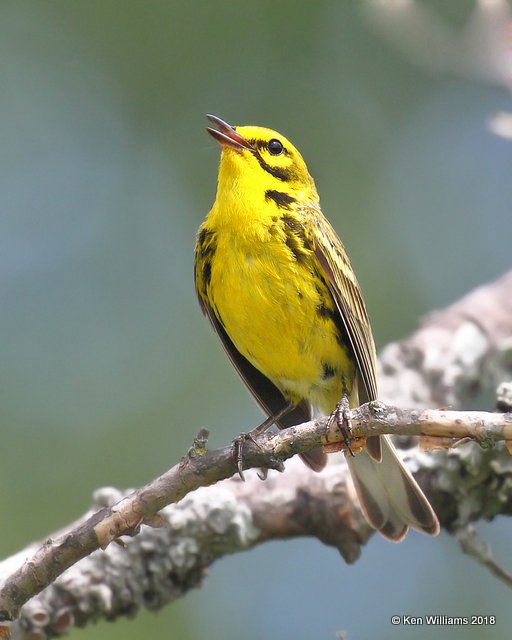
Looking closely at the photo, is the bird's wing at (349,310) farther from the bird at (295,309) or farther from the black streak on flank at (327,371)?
the black streak on flank at (327,371)

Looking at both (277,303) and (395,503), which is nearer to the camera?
(395,503)

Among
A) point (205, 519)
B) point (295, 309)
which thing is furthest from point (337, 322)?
point (205, 519)

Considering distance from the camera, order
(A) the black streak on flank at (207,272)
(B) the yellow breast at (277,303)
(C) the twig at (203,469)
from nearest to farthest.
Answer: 1. (C) the twig at (203,469)
2. (B) the yellow breast at (277,303)
3. (A) the black streak on flank at (207,272)

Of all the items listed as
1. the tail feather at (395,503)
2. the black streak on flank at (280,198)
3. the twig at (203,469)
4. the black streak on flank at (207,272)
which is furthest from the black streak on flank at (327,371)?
the twig at (203,469)

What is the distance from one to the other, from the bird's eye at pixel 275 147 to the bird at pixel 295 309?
207 mm

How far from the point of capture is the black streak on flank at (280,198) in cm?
462

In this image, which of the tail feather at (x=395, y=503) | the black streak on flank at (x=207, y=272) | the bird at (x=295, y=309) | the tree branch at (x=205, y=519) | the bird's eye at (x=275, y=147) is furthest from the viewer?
the bird's eye at (x=275, y=147)

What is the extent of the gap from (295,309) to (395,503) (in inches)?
38.4

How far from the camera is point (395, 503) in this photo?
4043 mm

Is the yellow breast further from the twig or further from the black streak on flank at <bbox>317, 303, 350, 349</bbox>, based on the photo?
the twig

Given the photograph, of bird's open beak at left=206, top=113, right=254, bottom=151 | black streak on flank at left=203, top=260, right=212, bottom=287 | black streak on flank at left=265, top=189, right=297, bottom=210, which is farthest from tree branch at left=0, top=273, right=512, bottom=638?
bird's open beak at left=206, top=113, right=254, bottom=151

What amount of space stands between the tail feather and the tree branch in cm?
11

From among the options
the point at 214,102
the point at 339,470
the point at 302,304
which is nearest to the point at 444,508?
the point at 339,470

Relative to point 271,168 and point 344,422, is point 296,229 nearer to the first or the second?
point 271,168
